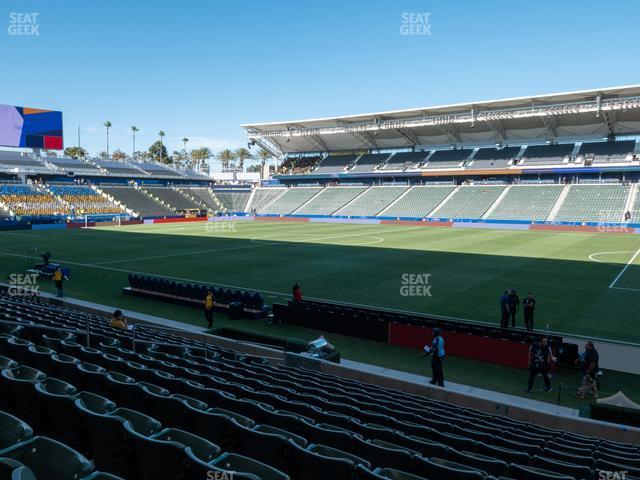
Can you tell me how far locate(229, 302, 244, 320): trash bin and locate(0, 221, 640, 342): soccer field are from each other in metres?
3.03

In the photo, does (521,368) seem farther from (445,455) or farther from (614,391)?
(445,455)

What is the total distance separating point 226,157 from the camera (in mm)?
168875

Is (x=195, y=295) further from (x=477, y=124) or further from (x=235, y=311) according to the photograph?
(x=477, y=124)

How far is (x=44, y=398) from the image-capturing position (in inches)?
171

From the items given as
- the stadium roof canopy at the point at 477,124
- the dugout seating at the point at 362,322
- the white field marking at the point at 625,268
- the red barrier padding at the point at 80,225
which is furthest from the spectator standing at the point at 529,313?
the red barrier padding at the point at 80,225

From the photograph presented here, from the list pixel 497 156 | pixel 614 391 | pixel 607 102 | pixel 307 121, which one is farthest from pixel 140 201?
pixel 614 391

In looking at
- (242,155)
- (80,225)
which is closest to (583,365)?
(80,225)

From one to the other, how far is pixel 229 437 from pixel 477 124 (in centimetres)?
7584

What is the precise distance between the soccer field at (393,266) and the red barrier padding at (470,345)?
177 inches

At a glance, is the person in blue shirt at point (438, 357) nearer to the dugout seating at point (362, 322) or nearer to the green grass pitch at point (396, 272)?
the green grass pitch at point (396, 272)

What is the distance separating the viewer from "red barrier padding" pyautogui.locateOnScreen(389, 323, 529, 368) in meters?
14.5

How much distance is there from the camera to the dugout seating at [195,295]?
64.1 ft

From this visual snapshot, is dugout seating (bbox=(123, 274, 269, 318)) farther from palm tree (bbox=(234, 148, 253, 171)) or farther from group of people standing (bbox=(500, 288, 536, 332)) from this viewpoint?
palm tree (bbox=(234, 148, 253, 171))

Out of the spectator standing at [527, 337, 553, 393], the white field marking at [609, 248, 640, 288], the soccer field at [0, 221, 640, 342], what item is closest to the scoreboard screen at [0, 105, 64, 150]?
the soccer field at [0, 221, 640, 342]
